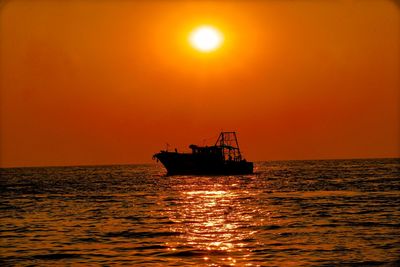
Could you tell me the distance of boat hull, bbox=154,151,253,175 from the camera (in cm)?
11212

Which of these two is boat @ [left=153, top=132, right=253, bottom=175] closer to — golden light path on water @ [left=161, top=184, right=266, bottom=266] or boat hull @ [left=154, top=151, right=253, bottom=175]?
boat hull @ [left=154, top=151, right=253, bottom=175]

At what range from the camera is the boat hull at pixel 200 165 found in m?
112

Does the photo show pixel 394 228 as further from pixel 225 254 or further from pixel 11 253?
pixel 11 253

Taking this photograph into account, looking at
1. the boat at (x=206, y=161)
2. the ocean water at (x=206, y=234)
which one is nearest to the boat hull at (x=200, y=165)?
the boat at (x=206, y=161)

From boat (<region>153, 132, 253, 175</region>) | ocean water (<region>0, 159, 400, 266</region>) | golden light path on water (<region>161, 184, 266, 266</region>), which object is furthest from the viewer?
boat (<region>153, 132, 253, 175</region>)

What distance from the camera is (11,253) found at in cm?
2831

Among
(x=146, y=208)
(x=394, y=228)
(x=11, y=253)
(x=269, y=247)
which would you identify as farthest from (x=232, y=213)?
(x=11, y=253)

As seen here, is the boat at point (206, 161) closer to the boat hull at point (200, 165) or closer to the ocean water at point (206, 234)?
the boat hull at point (200, 165)

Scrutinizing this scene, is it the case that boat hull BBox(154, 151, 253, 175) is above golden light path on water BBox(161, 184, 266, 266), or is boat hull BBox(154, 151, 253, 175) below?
above

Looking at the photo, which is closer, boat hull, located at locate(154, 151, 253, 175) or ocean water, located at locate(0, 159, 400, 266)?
ocean water, located at locate(0, 159, 400, 266)

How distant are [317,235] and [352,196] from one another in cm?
3042

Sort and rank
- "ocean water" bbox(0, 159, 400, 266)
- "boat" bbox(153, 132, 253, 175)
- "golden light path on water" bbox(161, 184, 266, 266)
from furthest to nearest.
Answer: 1. "boat" bbox(153, 132, 253, 175)
2. "golden light path on water" bbox(161, 184, 266, 266)
3. "ocean water" bbox(0, 159, 400, 266)

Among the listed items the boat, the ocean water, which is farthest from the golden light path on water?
the boat

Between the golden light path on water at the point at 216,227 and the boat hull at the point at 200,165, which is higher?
the boat hull at the point at 200,165
